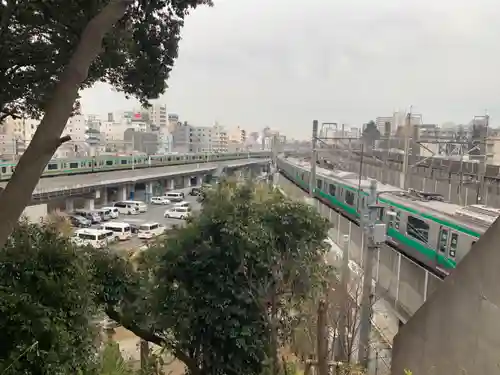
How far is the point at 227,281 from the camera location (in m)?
3.48

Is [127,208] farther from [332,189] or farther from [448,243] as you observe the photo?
[448,243]

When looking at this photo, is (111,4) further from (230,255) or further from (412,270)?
(412,270)

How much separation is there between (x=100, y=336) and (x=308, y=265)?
5.97 feet

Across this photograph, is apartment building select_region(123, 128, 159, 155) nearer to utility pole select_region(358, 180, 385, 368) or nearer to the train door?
the train door

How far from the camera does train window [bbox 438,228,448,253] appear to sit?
6438 mm

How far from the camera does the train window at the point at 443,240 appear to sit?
6.44 meters

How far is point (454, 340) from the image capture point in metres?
3.00

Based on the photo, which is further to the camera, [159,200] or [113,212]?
[159,200]

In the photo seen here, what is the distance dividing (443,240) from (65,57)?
6.03m

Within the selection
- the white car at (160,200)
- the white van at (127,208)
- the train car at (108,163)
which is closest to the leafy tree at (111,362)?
the train car at (108,163)

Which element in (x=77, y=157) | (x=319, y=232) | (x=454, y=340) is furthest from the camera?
(x=77, y=157)

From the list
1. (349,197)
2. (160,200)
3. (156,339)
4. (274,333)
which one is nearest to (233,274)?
(274,333)

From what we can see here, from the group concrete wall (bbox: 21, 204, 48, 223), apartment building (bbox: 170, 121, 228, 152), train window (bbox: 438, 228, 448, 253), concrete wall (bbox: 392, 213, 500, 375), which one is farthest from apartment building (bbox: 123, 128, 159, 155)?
concrete wall (bbox: 392, 213, 500, 375)

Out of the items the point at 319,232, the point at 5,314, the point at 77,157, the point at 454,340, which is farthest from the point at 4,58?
the point at 77,157
